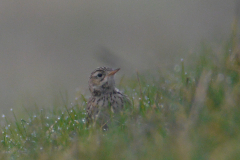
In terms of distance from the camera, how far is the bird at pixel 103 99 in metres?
6.19

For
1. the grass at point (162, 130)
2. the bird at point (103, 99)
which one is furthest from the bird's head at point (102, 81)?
the grass at point (162, 130)

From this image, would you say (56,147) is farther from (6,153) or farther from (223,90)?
(223,90)

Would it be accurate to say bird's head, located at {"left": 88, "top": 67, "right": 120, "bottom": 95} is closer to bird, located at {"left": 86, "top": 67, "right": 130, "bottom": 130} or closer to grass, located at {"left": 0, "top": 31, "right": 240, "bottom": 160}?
bird, located at {"left": 86, "top": 67, "right": 130, "bottom": 130}

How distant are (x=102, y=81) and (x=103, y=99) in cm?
38

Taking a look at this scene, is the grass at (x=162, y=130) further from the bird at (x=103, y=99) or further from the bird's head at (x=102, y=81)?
the bird's head at (x=102, y=81)

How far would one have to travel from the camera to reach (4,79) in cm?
1891

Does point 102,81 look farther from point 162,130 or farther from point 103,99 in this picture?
point 162,130

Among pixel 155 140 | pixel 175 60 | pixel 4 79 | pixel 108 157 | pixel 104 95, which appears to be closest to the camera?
pixel 108 157

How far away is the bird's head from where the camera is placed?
22.4 ft

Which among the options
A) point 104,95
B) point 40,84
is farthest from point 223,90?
point 40,84

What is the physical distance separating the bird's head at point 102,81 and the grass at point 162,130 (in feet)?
1.48

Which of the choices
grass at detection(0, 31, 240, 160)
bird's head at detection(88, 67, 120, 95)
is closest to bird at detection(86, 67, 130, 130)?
bird's head at detection(88, 67, 120, 95)

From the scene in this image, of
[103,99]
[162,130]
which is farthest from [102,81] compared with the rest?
[162,130]

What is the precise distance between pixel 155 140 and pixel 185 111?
2.11 ft
